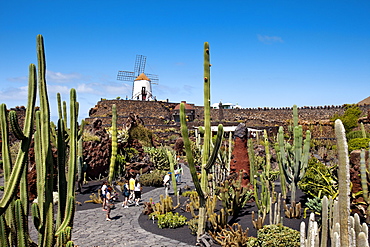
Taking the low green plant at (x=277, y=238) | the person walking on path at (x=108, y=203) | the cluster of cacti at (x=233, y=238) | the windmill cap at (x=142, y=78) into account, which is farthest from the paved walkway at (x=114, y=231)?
the windmill cap at (x=142, y=78)

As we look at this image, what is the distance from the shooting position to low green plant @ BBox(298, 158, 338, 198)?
29.7 ft

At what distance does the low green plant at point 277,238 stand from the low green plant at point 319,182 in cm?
249

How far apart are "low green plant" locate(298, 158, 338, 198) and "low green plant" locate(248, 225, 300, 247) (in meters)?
2.49

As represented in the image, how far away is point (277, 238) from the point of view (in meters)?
6.45

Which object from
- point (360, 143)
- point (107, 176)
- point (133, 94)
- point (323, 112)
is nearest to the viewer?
point (360, 143)

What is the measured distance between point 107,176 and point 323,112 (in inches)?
1256

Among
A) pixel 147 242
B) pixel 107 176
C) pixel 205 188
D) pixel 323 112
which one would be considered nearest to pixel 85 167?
pixel 107 176

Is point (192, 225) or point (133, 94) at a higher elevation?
point (133, 94)

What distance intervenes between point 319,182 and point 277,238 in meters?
3.66

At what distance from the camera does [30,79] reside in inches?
168

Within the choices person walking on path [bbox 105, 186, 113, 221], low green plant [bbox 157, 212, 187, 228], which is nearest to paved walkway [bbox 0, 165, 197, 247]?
person walking on path [bbox 105, 186, 113, 221]

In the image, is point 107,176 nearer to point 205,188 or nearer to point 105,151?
point 105,151

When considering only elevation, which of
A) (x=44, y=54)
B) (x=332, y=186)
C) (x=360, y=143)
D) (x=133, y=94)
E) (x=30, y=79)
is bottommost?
(x=332, y=186)

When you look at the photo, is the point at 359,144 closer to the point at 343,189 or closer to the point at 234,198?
the point at 234,198
